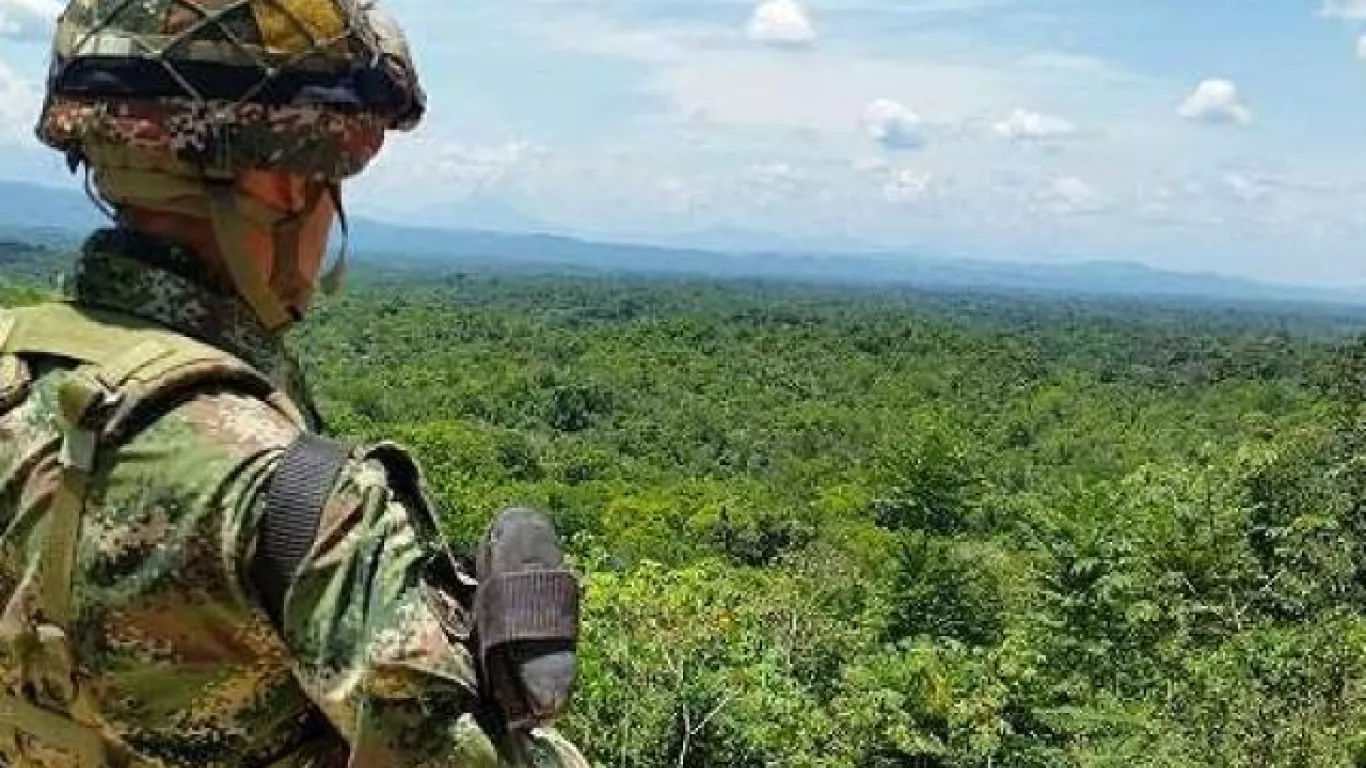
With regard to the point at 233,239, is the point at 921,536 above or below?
below

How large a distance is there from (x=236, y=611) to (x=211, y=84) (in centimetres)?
46

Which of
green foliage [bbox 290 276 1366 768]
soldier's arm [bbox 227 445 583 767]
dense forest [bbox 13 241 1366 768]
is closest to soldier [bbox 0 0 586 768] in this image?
soldier's arm [bbox 227 445 583 767]

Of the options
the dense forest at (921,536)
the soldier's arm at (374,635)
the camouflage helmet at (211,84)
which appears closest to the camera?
the soldier's arm at (374,635)

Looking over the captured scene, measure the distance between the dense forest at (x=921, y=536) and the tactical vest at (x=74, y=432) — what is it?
57 cm

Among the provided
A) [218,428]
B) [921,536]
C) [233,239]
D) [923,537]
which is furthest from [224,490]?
[921,536]

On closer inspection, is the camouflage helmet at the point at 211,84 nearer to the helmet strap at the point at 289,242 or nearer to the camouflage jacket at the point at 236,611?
the helmet strap at the point at 289,242

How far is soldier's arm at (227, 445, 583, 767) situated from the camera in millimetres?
1291

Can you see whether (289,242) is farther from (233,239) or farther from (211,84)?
(211,84)

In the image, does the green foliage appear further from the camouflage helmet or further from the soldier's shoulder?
the soldier's shoulder

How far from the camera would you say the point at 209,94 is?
1486mm

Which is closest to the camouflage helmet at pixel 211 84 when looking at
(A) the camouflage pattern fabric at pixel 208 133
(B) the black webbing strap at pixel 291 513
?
(A) the camouflage pattern fabric at pixel 208 133

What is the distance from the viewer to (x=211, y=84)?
4.88 feet

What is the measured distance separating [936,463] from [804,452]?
21.4m

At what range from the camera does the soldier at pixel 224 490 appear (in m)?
1.31
